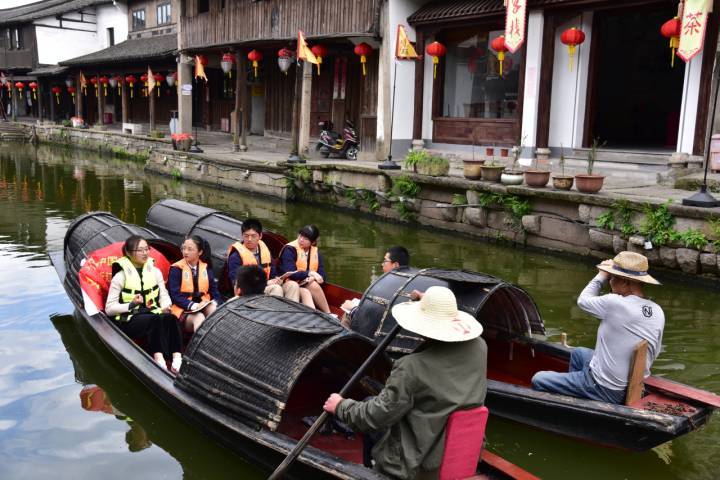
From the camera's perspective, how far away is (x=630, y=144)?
15.4m

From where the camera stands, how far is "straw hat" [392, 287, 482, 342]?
3.32 m

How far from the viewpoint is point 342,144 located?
18453mm

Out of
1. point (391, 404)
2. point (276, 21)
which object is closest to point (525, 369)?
point (391, 404)

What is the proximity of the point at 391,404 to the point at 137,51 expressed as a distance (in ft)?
94.0

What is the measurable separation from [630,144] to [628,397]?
12.1m

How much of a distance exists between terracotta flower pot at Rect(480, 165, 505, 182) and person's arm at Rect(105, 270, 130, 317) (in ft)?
24.4

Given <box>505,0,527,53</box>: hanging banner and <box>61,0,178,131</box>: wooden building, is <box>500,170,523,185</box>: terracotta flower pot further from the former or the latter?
<box>61,0,178,131</box>: wooden building

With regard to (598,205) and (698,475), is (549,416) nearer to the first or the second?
(698,475)

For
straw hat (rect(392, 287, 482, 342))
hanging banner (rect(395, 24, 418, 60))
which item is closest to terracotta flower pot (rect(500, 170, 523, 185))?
hanging banner (rect(395, 24, 418, 60))

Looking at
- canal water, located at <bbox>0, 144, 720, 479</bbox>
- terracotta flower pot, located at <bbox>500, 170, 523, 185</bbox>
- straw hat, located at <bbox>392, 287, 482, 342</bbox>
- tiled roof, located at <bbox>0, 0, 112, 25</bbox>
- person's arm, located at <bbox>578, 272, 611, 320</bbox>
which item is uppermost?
tiled roof, located at <bbox>0, 0, 112, 25</bbox>

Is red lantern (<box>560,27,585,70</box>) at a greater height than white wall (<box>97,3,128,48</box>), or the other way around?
white wall (<box>97,3,128,48</box>)

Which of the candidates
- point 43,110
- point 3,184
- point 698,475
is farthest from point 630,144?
point 43,110

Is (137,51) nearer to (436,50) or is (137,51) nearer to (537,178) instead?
(436,50)

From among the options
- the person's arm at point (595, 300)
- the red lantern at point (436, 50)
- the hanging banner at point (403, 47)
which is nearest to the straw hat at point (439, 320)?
the person's arm at point (595, 300)
